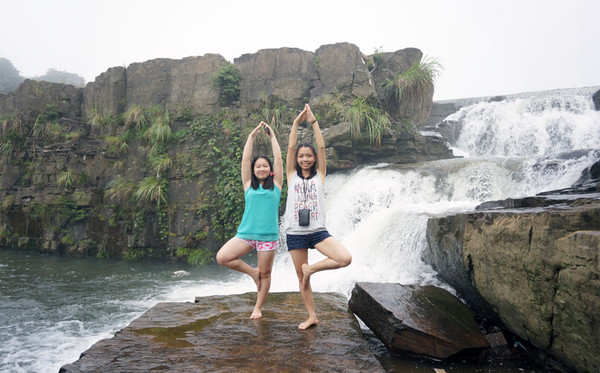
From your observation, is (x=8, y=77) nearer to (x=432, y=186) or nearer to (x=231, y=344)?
(x=432, y=186)

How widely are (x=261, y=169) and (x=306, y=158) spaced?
1.43ft

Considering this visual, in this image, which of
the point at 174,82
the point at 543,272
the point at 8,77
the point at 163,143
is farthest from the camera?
the point at 8,77

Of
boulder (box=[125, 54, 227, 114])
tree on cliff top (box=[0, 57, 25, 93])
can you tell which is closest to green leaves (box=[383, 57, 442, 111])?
boulder (box=[125, 54, 227, 114])

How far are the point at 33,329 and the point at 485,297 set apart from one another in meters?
5.76

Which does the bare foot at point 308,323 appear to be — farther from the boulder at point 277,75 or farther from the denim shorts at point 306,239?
the boulder at point 277,75

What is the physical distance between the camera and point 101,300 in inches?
229

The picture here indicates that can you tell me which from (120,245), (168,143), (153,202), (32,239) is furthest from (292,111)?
(32,239)

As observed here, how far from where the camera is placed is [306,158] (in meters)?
2.87

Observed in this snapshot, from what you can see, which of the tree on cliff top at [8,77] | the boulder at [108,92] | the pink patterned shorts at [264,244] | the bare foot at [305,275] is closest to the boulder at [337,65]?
the boulder at [108,92]

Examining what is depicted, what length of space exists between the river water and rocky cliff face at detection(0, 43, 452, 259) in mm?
871

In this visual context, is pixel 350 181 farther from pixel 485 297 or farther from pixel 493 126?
pixel 493 126

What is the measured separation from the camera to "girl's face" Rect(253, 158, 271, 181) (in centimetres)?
300

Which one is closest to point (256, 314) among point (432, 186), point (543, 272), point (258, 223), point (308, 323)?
point (308, 323)

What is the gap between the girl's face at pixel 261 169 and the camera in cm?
300
